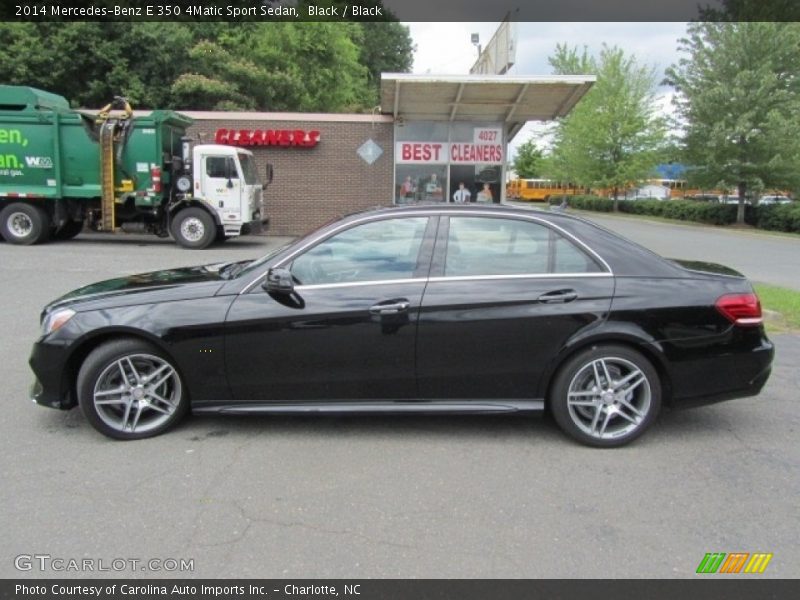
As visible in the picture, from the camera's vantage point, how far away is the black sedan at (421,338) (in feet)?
13.0

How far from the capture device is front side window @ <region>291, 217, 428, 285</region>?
13.4ft

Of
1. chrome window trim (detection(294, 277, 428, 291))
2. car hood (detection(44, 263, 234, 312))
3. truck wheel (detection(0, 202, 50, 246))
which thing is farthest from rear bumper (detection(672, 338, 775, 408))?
truck wheel (detection(0, 202, 50, 246))

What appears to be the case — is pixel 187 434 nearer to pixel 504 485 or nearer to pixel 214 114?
pixel 504 485

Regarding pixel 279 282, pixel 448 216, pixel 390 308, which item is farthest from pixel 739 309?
pixel 279 282

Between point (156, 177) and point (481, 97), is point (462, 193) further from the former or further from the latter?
point (156, 177)

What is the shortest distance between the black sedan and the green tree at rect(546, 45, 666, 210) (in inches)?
1400

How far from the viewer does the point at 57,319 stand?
4.05 meters

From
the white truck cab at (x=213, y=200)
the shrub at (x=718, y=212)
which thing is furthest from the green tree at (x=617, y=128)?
the white truck cab at (x=213, y=200)

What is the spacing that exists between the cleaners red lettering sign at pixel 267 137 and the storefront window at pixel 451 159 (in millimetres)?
2714

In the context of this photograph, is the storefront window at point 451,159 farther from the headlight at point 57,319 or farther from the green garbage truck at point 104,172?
the headlight at point 57,319

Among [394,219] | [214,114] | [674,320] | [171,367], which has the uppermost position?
[214,114]

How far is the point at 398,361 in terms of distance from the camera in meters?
3.98

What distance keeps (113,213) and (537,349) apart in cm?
1420
